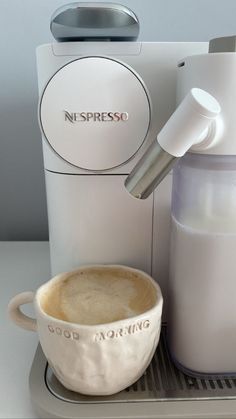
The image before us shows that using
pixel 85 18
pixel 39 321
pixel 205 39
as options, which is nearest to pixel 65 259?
pixel 39 321

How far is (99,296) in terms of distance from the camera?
0.31m

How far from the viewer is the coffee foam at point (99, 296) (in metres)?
0.29

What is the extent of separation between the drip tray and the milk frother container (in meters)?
0.01

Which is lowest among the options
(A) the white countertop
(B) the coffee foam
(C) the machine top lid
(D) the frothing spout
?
(A) the white countertop

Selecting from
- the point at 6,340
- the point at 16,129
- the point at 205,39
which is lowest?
the point at 6,340

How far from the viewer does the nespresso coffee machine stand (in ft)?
0.94

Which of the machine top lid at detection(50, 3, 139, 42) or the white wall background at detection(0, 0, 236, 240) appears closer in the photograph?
Result: the machine top lid at detection(50, 3, 139, 42)

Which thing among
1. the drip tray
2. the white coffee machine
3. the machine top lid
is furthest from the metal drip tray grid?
the machine top lid

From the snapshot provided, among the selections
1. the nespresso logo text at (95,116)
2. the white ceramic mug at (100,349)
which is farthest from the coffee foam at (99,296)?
the nespresso logo text at (95,116)

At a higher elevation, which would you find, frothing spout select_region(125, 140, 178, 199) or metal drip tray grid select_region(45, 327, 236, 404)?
frothing spout select_region(125, 140, 178, 199)

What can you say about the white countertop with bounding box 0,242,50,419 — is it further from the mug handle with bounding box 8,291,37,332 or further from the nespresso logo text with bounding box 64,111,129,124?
the nespresso logo text with bounding box 64,111,129,124

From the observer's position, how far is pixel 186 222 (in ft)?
1.00

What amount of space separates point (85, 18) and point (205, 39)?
275 mm

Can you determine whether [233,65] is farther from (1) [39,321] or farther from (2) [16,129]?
(2) [16,129]
